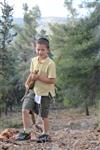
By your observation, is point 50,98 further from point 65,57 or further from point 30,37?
point 30,37

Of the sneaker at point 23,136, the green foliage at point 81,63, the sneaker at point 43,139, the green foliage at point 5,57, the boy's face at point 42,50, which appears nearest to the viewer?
the sneaker at point 43,139

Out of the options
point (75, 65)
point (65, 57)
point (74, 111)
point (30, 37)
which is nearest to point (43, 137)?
→ point (75, 65)

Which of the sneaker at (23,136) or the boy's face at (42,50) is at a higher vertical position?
the boy's face at (42,50)

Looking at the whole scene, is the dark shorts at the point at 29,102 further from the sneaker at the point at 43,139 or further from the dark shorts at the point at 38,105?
the sneaker at the point at 43,139

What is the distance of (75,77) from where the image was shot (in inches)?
1195

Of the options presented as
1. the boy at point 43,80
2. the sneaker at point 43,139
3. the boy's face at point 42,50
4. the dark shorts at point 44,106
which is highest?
the boy's face at point 42,50

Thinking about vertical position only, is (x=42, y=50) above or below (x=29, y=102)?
above

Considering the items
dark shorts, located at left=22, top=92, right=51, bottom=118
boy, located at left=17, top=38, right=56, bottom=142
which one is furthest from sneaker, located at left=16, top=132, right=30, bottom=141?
dark shorts, located at left=22, top=92, right=51, bottom=118

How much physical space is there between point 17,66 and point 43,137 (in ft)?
149

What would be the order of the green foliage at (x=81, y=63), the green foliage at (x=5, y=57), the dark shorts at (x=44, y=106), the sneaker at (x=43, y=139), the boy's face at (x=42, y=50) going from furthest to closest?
1. the green foliage at (x=5, y=57)
2. the green foliage at (x=81, y=63)
3. the boy's face at (x=42, y=50)
4. the dark shorts at (x=44, y=106)
5. the sneaker at (x=43, y=139)

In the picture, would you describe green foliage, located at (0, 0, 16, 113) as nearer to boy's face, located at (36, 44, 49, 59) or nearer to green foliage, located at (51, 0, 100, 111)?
green foliage, located at (51, 0, 100, 111)

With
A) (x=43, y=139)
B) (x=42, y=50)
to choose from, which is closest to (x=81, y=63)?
(x=42, y=50)

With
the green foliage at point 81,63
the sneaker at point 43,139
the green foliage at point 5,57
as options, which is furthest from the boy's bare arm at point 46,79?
the green foliage at point 5,57

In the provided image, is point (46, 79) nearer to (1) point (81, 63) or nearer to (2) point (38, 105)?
(2) point (38, 105)
